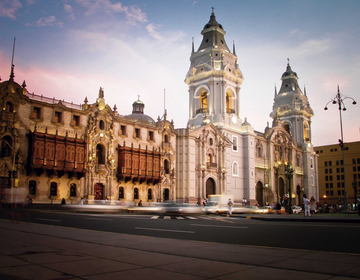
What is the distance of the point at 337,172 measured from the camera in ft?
355

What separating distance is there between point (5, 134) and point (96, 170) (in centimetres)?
1079

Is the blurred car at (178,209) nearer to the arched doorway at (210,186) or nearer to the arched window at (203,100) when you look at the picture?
the arched doorway at (210,186)

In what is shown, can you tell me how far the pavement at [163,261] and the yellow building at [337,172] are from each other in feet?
342

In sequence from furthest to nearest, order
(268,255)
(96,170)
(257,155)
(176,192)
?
1. (257,155)
2. (176,192)
3. (96,170)
4. (268,255)

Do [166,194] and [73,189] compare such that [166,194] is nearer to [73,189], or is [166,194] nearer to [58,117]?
[73,189]

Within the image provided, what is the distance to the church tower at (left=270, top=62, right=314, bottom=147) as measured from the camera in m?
81.6

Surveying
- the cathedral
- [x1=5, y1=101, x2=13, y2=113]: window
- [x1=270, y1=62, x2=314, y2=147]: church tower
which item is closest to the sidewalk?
the cathedral

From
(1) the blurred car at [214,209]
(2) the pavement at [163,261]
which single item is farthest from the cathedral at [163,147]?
(2) the pavement at [163,261]

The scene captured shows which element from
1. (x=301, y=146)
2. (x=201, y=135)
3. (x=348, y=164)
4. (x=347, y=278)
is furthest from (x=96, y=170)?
(x=348, y=164)

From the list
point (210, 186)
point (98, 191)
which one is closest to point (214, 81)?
point (210, 186)

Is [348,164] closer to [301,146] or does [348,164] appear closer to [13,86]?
[301,146]

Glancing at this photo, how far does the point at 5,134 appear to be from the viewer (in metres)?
35.3

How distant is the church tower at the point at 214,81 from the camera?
200 ft

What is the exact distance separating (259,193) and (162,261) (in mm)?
62278
